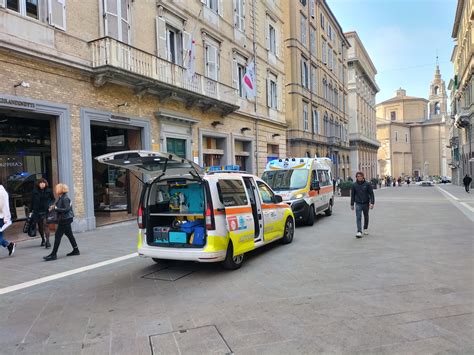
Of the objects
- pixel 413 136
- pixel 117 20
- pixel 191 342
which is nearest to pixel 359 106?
pixel 413 136

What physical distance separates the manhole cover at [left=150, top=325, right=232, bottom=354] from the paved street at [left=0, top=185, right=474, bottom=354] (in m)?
0.01

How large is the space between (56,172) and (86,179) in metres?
0.89

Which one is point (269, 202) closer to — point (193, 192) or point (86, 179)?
point (193, 192)

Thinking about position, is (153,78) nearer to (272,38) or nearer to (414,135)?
(272,38)

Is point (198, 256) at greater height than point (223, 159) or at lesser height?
lesser

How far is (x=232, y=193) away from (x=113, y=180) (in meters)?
9.39

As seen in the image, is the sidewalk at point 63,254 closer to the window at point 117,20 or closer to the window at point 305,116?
the window at point 117,20

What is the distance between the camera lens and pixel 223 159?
1989cm

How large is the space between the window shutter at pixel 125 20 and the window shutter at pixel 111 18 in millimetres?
282

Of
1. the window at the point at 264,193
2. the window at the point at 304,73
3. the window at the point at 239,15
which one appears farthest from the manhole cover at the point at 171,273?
the window at the point at 304,73

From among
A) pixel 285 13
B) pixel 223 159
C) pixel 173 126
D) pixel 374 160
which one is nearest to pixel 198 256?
pixel 173 126

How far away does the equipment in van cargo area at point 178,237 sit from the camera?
648 cm

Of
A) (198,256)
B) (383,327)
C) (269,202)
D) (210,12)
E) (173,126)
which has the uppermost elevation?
(210,12)

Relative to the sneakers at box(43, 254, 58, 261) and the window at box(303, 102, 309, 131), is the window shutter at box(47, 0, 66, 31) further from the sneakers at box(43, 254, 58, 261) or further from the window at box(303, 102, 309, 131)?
the window at box(303, 102, 309, 131)
